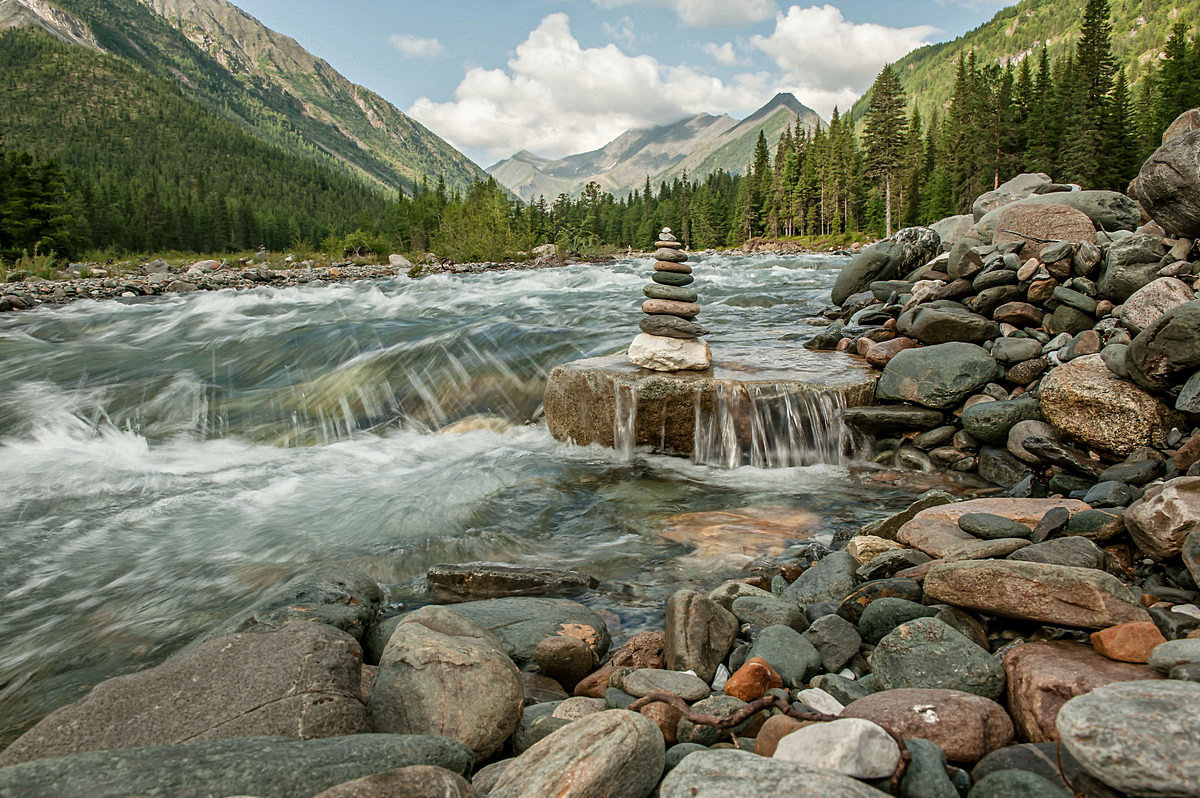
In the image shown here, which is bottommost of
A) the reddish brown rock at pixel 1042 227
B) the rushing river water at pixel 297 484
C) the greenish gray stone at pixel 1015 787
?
the rushing river water at pixel 297 484

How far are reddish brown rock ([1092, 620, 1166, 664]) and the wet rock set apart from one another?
10.9ft

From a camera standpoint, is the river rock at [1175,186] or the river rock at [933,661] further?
the river rock at [1175,186]

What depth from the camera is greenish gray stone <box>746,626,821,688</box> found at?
3.18 metres

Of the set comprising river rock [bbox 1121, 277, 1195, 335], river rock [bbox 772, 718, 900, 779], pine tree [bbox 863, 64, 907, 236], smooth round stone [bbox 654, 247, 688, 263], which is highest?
pine tree [bbox 863, 64, 907, 236]

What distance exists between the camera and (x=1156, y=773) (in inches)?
68.0

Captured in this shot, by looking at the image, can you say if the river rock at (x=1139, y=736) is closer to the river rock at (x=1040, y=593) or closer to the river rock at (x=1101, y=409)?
the river rock at (x=1040, y=593)

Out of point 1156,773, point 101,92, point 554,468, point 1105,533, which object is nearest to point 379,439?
point 554,468

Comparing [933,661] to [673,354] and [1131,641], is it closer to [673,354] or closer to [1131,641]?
[1131,641]

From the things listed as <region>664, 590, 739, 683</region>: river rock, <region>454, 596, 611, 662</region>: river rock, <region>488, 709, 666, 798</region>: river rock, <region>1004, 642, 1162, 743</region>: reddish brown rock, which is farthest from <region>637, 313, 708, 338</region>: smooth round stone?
<region>488, 709, 666, 798</region>: river rock

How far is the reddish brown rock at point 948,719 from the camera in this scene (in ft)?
7.68

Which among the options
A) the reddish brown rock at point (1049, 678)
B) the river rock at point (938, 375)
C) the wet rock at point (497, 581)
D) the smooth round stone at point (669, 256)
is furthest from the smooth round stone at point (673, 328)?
the reddish brown rock at point (1049, 678)

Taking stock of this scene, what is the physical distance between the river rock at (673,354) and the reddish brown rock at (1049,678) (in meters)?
5.93

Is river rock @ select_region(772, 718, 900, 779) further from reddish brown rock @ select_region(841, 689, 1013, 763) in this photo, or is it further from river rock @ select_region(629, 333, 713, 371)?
river rock @ select_region(629, 333, 713, 371)

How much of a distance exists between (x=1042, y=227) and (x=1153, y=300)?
3607 mm
